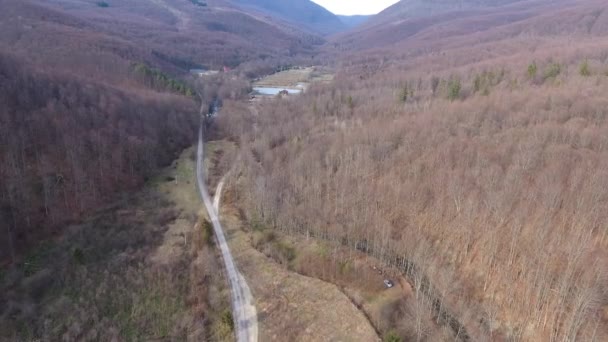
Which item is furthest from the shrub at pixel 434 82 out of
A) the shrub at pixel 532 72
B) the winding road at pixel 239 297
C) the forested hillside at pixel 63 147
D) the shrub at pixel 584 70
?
the winding road at pixel 239 297

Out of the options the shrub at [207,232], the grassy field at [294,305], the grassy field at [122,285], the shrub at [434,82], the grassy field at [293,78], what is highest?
the shrub at [434,82]

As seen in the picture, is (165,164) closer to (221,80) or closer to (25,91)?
(25,91)

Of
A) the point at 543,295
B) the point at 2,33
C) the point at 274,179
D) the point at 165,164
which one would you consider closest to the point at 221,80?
the point at 2,33

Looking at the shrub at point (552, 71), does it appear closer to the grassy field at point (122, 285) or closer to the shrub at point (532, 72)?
the shrub at point (532, 72)

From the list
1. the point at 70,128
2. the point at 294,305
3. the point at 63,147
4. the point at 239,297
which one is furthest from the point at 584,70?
Result: the point at 63,147

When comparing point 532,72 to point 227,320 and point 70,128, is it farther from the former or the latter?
point 70,128
